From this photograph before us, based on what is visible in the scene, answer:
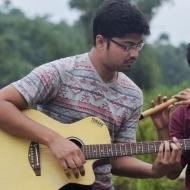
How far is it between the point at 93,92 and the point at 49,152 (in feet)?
1.20

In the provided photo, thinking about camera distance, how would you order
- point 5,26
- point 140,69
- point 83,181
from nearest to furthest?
point 83,181 → point 140,69 → point 5,26

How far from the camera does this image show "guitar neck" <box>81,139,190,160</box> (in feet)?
10.7

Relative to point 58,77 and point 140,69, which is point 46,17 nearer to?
point 140,69

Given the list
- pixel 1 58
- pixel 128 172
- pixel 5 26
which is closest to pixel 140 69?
pixel 1 58

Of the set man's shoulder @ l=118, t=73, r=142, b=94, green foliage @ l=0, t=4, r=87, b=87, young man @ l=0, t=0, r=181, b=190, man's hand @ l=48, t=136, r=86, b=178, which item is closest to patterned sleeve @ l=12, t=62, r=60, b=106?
young man @ l=0, t=0, r=181, b=190

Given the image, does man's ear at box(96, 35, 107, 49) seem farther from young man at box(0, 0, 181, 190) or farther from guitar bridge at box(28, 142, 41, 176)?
guitar bridge at box(28, 142, 41, 176)

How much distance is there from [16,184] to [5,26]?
45031 mm

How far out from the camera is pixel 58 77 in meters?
3.27

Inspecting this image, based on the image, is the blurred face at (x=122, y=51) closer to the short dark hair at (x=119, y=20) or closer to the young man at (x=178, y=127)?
the short dark hair at (x=119, y=20)

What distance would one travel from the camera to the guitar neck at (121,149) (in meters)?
3.26

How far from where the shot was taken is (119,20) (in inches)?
128

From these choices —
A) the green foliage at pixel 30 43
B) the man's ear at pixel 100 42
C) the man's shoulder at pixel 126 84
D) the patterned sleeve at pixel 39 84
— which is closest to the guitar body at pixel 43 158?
the patterned sleeve at pixel 39 84

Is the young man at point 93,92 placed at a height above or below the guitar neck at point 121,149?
above

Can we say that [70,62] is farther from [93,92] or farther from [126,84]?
[126,84]
